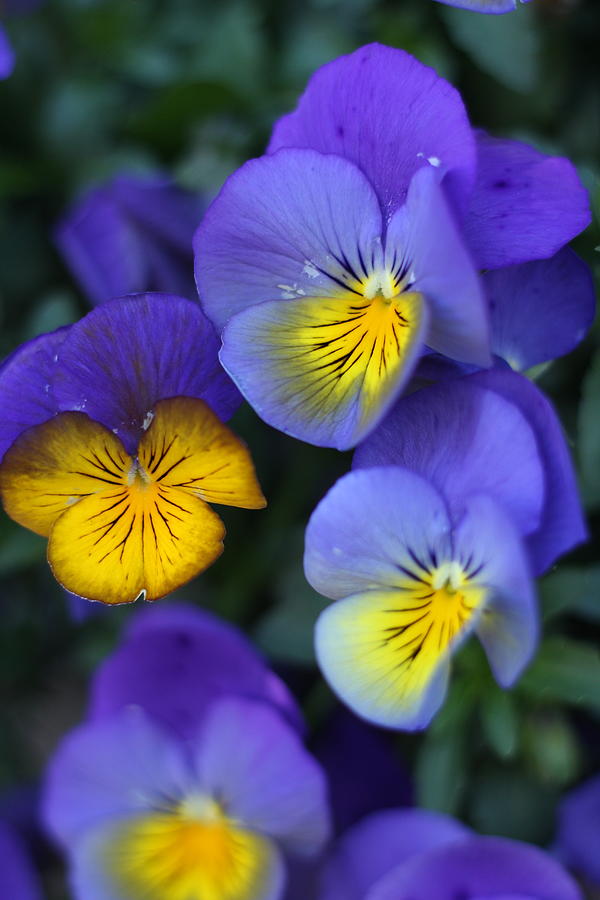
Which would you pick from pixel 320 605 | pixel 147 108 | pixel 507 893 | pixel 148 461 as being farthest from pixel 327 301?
pixel 147 108

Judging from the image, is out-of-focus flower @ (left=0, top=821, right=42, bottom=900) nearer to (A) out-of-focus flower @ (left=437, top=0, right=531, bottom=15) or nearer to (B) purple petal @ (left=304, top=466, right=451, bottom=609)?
(B) purple petal @ (left=304, top=466, right=451, bottom=609)

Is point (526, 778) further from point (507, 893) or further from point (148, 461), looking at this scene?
point (148, 461)

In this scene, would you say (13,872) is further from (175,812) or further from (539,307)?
(539,307)

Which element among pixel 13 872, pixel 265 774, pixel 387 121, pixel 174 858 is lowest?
pixel 13 872

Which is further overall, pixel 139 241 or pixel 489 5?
pixel 139 241

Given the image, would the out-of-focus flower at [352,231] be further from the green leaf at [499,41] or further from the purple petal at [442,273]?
the green leaf at [499,41]

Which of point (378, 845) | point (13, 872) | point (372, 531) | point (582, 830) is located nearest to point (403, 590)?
point (372, 531)

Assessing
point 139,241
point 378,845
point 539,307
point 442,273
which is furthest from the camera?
point 139,241
